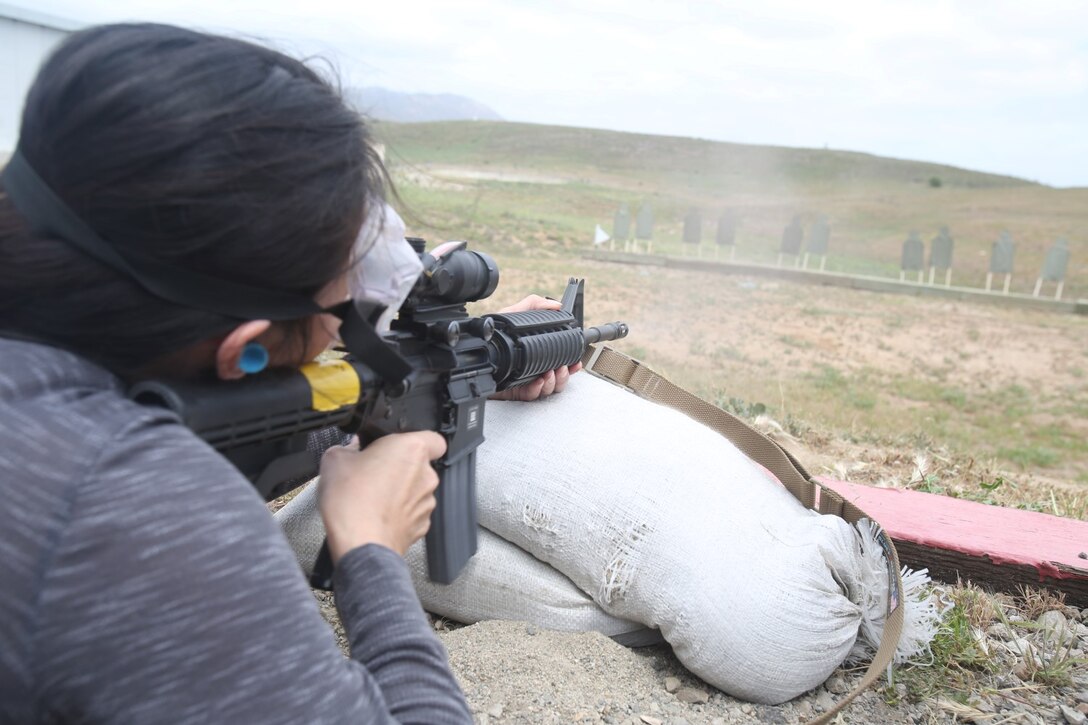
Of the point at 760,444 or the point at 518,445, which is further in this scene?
the point at 760,444

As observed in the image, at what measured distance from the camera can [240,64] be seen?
1.06 m

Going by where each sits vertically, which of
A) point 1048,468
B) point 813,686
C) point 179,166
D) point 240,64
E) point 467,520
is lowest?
point 1048,468

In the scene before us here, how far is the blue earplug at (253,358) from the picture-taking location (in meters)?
1.17

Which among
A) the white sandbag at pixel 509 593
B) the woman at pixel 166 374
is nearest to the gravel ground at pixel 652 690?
the white sandbag at pixel 509 593

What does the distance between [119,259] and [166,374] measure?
187 millimetres

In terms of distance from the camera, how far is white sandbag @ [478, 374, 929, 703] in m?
1.97

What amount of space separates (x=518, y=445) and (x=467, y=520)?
1.13 ft

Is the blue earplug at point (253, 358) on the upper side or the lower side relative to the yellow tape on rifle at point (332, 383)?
upper

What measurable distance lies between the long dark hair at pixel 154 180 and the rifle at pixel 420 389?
0.36 feet

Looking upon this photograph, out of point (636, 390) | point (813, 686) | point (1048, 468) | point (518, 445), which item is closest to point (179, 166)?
point (518, 445)

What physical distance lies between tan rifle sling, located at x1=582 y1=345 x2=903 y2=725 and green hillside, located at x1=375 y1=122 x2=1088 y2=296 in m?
1.44

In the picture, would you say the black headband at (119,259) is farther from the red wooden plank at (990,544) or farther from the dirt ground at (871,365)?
the dirt ground at (871,365)

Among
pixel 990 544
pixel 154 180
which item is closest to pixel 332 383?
pixel 154 180

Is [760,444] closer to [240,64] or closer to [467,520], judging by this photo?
[467,520]
